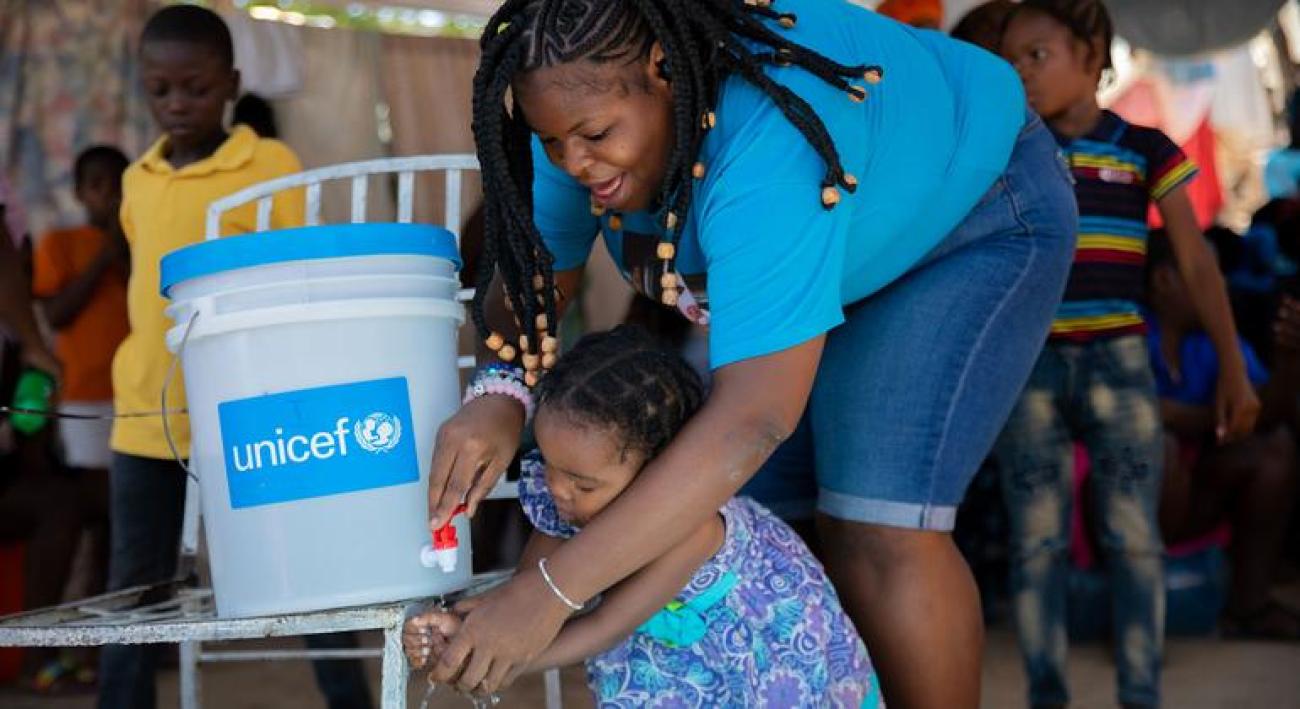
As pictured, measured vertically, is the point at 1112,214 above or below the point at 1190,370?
above

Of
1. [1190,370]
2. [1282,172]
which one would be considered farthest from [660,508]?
[1282,172]

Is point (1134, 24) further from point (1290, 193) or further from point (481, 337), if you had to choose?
point (481, 337)

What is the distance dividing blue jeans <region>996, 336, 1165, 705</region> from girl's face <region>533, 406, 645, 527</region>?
4.80 feet

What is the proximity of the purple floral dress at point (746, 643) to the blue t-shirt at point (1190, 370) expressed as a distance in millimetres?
2513

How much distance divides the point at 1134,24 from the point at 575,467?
4.18m

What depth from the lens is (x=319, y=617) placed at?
1600 mm

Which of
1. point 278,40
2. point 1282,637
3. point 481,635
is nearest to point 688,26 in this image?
point 481,635

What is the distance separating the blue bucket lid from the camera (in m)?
1.64

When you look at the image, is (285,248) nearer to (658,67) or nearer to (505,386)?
(505,386)

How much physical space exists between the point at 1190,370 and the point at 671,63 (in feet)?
9.71

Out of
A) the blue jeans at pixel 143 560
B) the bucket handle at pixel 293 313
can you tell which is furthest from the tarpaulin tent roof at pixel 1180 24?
the bucket handle at pixel 293 313

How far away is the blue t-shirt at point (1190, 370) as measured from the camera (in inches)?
157

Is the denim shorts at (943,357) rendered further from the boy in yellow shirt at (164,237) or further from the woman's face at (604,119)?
the boy in yellow shirt at (164,237)

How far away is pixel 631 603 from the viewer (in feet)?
5.49
